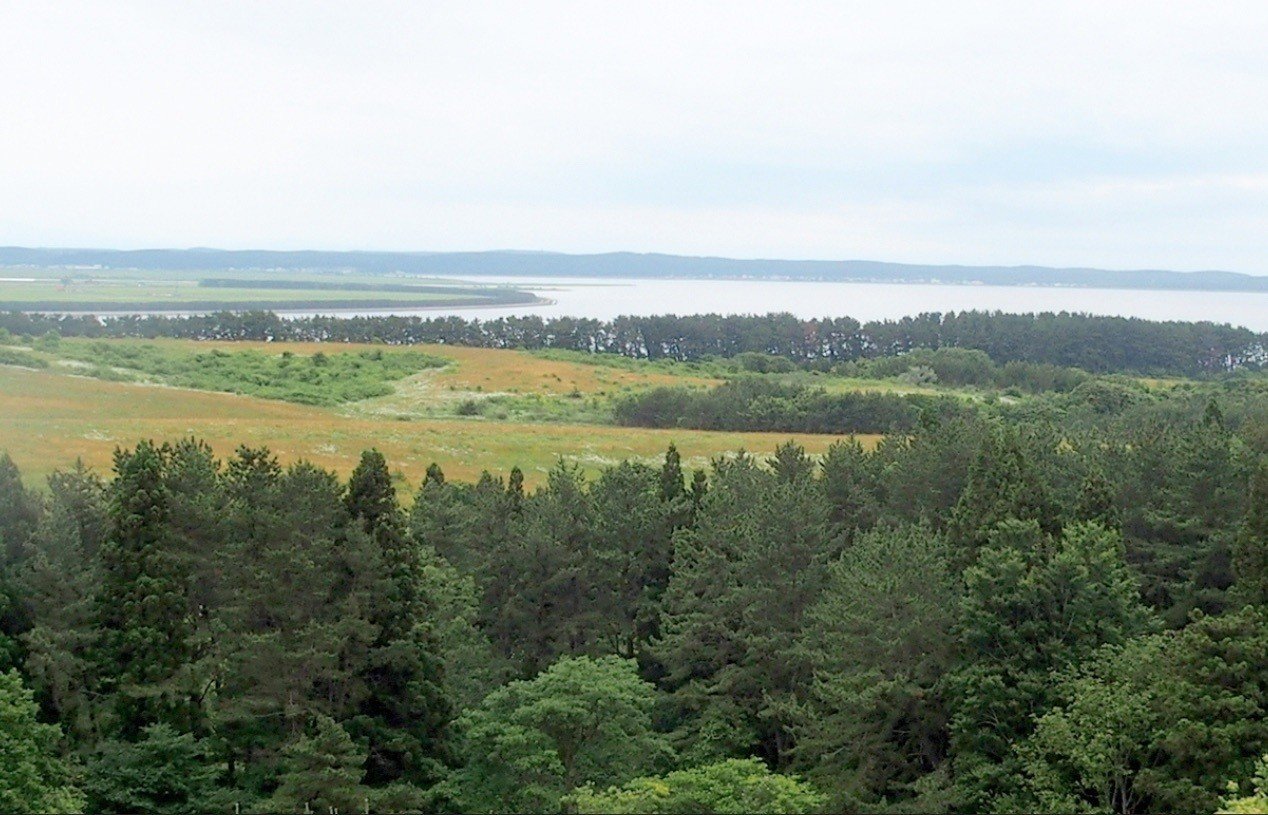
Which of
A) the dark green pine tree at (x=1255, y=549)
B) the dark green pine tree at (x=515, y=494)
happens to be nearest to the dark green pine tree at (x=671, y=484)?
the dark green pine tree at (x=515, y=494)

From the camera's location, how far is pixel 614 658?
A: 36219 millimetres

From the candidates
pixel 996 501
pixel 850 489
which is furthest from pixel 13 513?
pixel 850 489

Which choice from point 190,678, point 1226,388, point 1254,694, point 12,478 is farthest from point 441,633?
point 1226,388

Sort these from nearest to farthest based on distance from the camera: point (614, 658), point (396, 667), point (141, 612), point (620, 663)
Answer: point (141, 612) < point (396, 667) < point (620, 663) < point (614, 658)

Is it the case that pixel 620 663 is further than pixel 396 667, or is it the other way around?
pixel 620 663

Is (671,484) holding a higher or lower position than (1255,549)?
lower

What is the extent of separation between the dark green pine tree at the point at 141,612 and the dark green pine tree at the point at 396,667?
4991mm

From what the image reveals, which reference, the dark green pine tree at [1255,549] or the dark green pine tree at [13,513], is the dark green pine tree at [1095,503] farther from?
the dark green pine tree at [13,513]

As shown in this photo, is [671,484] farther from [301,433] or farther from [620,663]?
[301,433]

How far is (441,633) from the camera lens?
3631 cm

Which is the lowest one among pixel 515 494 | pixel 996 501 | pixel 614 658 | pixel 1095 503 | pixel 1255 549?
pixel 614 658

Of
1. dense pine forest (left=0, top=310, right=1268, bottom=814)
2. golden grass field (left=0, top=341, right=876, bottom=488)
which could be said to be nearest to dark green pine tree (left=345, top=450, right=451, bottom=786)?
dense pine forest (left=0, top=310, right=1268, bottom=814)

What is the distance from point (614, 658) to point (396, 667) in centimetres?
660

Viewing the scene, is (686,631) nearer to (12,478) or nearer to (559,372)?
(12,478)
